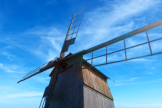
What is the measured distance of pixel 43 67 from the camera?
14461mm

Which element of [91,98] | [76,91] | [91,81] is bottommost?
[91,98]

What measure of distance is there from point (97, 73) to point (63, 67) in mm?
5125

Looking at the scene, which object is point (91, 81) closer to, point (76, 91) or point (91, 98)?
point (91, 98)

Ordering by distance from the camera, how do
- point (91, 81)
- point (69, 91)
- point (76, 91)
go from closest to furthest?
point (76, 91), point (69, 91), point (91, 81)

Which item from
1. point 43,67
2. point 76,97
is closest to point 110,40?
point 76,97

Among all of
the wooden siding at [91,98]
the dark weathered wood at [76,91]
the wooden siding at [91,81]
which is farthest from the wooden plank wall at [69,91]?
the wooden siding at [91,81]

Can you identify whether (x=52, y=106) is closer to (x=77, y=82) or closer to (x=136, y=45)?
(x=77, y=82)

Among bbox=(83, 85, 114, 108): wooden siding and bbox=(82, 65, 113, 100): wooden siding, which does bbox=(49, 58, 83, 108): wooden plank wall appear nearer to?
bbox=(83, 85, 114, 108): wooden siding

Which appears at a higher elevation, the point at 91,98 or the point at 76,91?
the point at 76,91

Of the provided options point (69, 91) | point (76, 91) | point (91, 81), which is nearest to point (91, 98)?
point (76, 91)

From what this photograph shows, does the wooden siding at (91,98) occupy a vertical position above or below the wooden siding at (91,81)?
below

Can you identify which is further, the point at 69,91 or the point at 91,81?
the point at 91,81

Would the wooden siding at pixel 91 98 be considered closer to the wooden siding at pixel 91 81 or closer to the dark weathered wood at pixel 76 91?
the dark weathered wood at pixel 76 91

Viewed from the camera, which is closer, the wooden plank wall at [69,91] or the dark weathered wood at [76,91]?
the dark weathered wood at [76,91]
